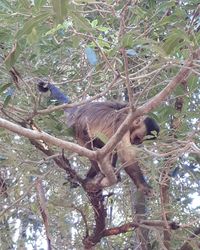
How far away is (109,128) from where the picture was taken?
11.7 ft

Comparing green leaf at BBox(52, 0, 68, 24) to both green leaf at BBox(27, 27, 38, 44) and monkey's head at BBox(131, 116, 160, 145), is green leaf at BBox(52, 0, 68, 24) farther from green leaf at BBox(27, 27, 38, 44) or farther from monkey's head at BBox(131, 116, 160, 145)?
monkey's head at BBox(131, 116, 160, 145)

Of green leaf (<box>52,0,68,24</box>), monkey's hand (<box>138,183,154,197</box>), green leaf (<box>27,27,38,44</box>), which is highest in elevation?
green leaf (<box>27,27,38,44</box>)

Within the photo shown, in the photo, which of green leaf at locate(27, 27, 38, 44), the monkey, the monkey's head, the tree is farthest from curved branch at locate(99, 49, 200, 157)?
the monkey's head

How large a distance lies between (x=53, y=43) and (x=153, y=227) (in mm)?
1321

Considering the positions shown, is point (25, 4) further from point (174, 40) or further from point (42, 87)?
point (42, 87)

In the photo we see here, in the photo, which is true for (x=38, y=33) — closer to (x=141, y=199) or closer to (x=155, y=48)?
(x=155, y=48)

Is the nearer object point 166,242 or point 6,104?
point 6,104

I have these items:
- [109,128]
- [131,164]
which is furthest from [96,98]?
[109,128]

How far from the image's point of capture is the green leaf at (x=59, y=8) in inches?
64.6

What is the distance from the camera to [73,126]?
3512 millimetres

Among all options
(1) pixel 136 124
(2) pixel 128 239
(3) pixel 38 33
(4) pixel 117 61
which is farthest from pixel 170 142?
(2) pixel 128 239

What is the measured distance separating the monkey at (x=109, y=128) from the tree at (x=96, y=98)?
0.30ft

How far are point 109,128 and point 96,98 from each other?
95cm

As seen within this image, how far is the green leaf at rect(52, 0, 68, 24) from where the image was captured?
164cm
